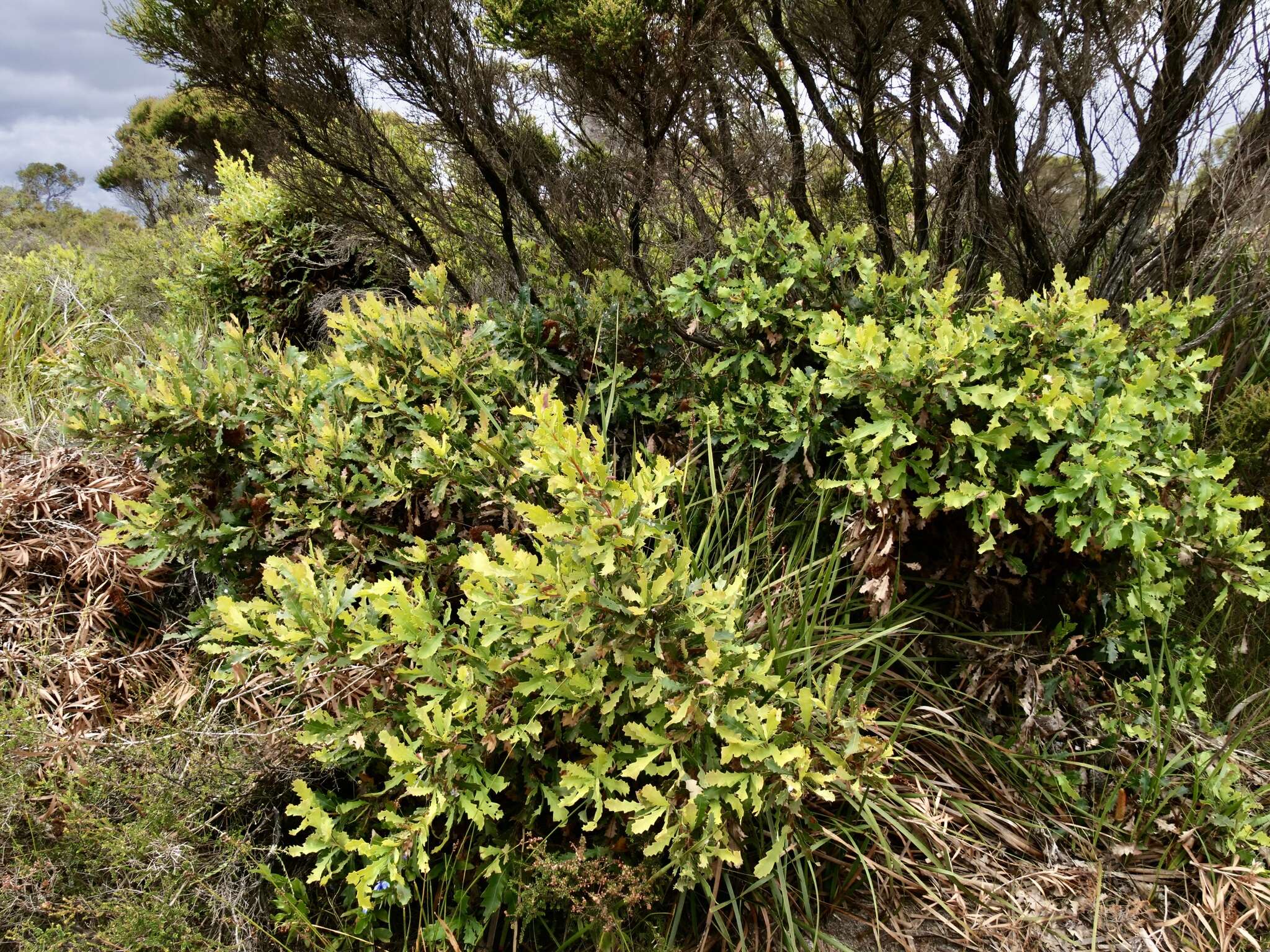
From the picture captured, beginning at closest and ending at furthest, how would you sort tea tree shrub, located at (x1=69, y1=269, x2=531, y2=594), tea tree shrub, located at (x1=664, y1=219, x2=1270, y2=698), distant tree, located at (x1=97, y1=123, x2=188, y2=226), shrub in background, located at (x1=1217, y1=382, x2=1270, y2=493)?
tea tree shrub, located at (x1=664, y1=219, x2=1270, y2=698)
tea tree shrub, located at (x1=69, y1=269, x2=531, y2=594)
shrub in background, located at (x1=1217, y1=382, x2=1270, y2=493)
distant tree, located at (x1=97, y1=123, x2=188, y2=226)

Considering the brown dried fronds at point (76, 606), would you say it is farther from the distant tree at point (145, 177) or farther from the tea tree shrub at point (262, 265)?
the distant tree at point (145, 177)

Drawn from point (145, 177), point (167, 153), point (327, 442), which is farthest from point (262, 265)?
point (145, 177)

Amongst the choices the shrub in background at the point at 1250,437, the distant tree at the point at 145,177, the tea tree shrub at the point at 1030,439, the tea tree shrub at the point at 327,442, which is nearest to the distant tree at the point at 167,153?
the distant tree at the point at 145,177

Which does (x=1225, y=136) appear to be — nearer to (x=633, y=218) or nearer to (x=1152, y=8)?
(x=1152, y=8)

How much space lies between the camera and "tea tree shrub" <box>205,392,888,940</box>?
1719 mm

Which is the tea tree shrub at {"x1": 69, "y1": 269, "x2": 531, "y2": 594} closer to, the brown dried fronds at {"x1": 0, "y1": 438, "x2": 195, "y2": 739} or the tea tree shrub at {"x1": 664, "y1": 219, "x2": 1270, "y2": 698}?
the brown dried fronds at {"x1": 0, "y1": 438, "x2": 195, "y2": 739}

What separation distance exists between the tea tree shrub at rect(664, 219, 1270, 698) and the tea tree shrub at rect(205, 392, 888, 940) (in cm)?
68

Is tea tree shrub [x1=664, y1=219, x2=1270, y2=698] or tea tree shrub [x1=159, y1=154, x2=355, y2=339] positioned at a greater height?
tea tree shrub [x1=159, y1=154, x2=355, y2=339]

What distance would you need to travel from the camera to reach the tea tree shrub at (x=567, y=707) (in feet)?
5.64

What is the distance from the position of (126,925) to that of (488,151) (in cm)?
393

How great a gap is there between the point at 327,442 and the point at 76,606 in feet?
4.75

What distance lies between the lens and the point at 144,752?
225 cm

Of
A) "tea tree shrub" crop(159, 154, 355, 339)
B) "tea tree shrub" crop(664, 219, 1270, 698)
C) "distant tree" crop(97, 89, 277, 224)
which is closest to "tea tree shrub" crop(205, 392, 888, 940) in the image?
"tea tree shrub" crop(664, 219, 1270, 698)

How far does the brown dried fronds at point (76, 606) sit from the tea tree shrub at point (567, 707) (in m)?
1.00
